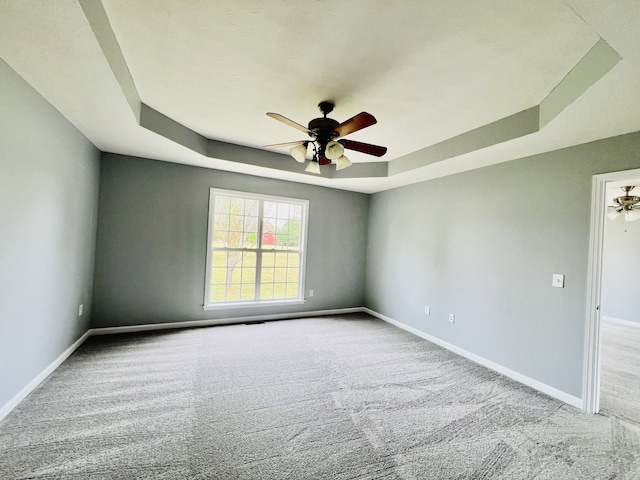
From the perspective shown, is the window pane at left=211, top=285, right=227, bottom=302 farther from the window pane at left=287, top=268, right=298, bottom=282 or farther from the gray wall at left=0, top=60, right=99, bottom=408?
the gray wall at left=0, top=60, right=99, bottom=408

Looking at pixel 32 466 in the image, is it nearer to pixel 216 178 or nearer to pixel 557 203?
pixel 216 178

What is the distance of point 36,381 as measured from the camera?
2361 millimetres

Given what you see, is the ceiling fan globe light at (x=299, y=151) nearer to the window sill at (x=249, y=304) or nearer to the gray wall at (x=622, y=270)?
the window sill at (x=249, y=304)

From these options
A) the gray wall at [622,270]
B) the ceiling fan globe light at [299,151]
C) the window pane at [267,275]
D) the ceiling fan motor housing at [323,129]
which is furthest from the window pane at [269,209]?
the gray wall at [622,270]

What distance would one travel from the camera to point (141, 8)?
1511 mm

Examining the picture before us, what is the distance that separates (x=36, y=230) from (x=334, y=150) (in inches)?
99.8

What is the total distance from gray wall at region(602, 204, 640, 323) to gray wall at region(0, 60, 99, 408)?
7.73m

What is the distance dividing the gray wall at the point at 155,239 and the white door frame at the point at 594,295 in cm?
369

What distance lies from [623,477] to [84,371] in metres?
4.19

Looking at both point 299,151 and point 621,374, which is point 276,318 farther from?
point 621,374

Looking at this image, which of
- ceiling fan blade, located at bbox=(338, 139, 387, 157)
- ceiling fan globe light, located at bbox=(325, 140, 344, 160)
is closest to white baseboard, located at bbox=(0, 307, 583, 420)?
ceiling fan blade, located at bbox=(338, 139, 387, 157)

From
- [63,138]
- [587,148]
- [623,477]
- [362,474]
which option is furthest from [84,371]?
[587,148]

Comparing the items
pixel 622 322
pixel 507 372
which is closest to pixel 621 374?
pixel 507 372

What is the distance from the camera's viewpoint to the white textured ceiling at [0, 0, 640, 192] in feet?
4.73
